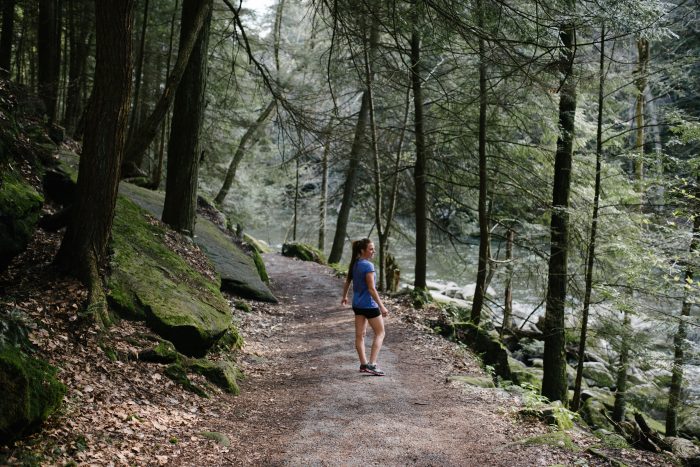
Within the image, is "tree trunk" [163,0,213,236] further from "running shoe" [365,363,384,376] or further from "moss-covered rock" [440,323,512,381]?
"moss-covered rock" [440,323,512,381]

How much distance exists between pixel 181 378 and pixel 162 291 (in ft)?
5.02

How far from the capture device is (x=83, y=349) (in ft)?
16.9

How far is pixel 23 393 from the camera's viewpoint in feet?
11.4

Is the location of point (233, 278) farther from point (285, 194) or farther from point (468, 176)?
point (285, 194)

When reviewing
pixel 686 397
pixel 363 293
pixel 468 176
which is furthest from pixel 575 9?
pixel 686 397

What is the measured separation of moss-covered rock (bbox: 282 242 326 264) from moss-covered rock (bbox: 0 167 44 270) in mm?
14747

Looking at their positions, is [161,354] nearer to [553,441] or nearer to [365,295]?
[365,295]

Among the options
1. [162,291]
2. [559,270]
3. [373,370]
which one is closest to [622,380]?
[559,270]

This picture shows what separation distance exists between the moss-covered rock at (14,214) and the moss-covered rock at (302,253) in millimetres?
14747

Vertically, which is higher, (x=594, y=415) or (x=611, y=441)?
(x=611, y=441)

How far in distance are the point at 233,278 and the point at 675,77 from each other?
9.10 m

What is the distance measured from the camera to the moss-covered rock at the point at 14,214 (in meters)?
5.62

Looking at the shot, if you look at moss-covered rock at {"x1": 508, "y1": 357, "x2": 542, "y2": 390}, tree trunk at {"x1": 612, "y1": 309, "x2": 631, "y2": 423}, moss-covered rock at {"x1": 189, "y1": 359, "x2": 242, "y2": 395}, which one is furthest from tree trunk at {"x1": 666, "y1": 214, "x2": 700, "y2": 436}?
moss-covered rock at {"x1": 189, "y1": 359, "x2": 242, "y2": 395}

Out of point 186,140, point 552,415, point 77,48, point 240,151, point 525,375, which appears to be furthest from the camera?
point 240,151
